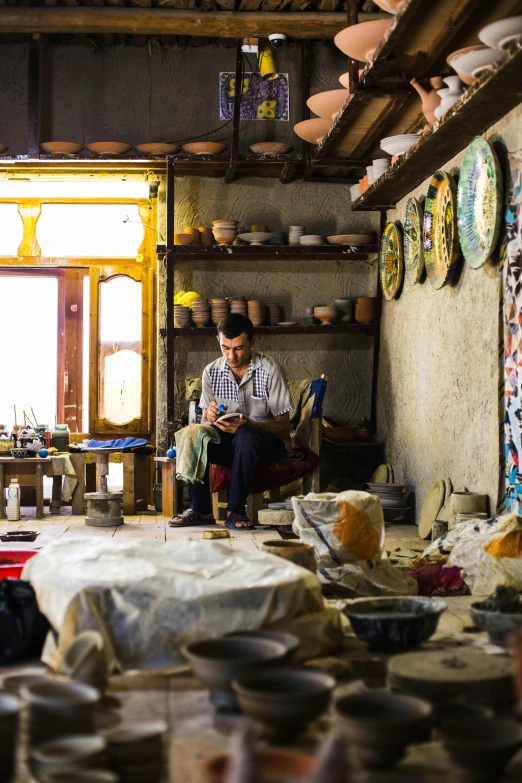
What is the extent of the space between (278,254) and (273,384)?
1588 mm

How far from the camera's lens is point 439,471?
6113 mm

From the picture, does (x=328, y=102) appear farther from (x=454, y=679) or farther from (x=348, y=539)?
(x=454, y=679)

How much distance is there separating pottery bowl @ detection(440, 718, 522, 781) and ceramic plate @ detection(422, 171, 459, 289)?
12.6ft

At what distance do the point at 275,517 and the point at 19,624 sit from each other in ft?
12.1

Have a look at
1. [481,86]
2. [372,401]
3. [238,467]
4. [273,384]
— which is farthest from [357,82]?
[372,401]

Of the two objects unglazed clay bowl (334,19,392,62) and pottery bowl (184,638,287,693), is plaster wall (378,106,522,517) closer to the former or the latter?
unglazed clay bowl (334,19,392,62)

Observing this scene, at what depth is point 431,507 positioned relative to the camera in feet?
19.4

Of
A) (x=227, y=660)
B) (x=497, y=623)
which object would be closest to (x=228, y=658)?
(x=227, y=660)

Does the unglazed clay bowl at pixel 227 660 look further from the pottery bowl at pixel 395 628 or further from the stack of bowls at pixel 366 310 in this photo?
the stack of bowls at pixel 366 310

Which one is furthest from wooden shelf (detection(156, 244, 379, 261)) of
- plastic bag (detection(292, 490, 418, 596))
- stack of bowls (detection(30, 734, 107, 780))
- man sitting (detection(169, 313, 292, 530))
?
stack of bowls (detection(30, 734, 107, 780))

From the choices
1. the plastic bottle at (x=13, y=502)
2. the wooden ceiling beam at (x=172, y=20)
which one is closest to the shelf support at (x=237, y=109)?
the wooden ceiling beam at (x=172, y=20)

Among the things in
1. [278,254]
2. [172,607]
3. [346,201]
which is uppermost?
[346,201]

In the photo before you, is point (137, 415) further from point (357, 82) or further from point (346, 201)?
point (357, 82)

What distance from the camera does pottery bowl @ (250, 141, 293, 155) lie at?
746 centimetres
